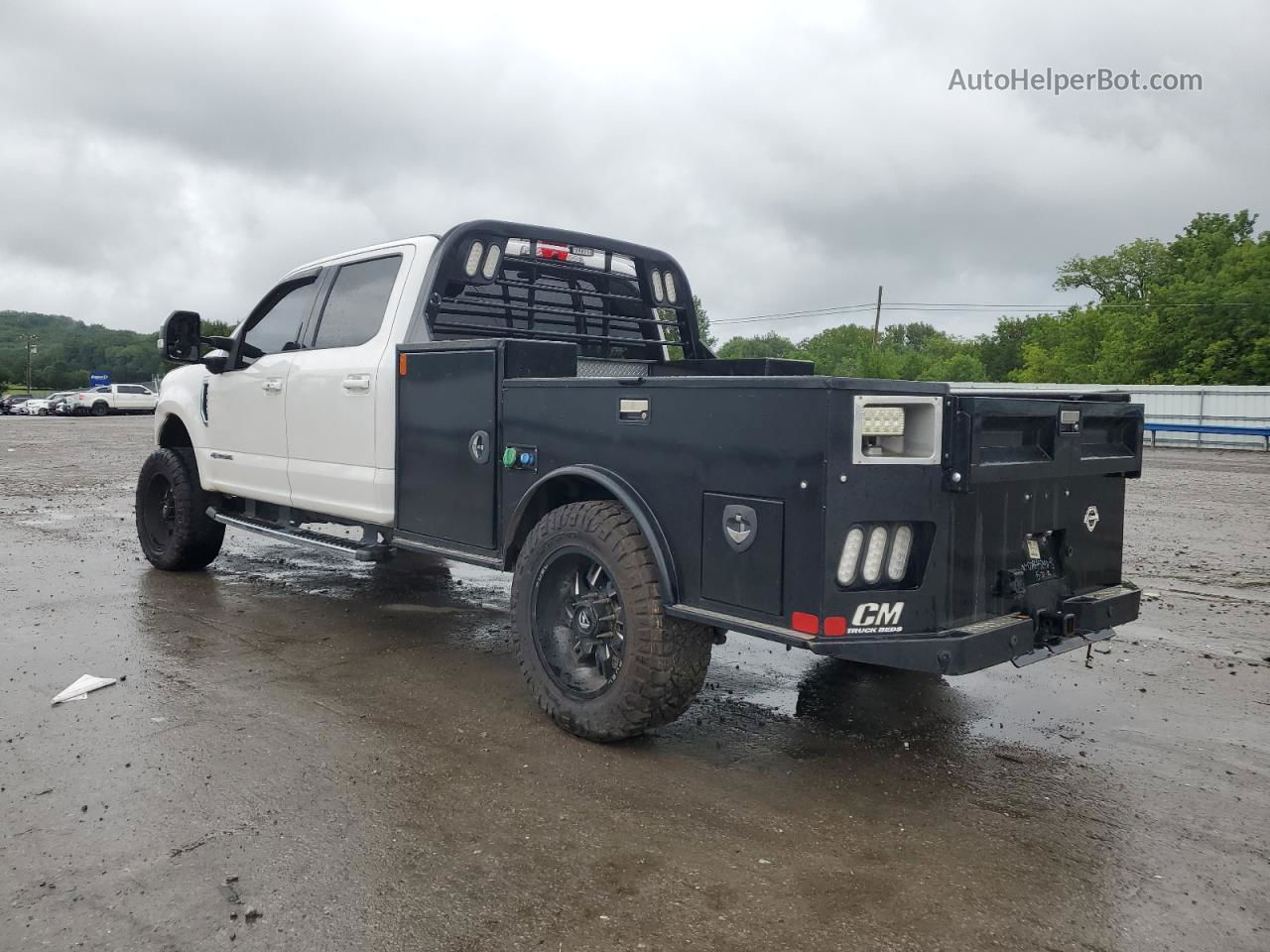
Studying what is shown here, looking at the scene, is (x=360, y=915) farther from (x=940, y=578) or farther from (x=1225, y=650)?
(x=1225, y=650)

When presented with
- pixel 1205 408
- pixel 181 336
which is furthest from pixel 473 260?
pixel 1205 408

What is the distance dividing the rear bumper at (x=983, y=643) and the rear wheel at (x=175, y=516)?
5.32 metres

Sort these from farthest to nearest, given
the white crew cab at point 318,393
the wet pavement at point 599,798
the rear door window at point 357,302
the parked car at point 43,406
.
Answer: the parked car at point 43,406 → the rear door window at point 357,302 → the white crew cab at point 318,393 → the wet pavement at point 599,798

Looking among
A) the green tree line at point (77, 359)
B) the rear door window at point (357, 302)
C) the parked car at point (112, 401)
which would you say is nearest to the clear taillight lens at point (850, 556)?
the rear door window at point (357, 302)

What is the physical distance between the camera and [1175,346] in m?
51.7

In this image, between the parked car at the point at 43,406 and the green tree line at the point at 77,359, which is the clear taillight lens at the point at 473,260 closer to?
the parked car at the point at 43,406

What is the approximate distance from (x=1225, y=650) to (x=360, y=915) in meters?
5.06

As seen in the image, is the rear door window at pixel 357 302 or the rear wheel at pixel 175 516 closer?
the rear door window at pixel 357 302

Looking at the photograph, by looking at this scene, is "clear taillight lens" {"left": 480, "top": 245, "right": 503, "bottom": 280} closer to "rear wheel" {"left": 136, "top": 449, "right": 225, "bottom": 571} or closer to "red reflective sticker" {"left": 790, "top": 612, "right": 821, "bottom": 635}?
"red reflective sticker" {"left": 790, "top": 612, "right": 821, "bottom": 635}

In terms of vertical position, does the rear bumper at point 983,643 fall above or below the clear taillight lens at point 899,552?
below

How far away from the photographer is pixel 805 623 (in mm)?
3438

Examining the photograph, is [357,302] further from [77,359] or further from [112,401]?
[77,359]

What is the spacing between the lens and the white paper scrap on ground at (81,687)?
4730 mm

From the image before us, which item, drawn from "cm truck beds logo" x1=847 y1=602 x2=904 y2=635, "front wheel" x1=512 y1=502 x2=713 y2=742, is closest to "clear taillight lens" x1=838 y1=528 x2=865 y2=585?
"cm truck beds logo" x1=847 y1=602 x2=904 y2=635
